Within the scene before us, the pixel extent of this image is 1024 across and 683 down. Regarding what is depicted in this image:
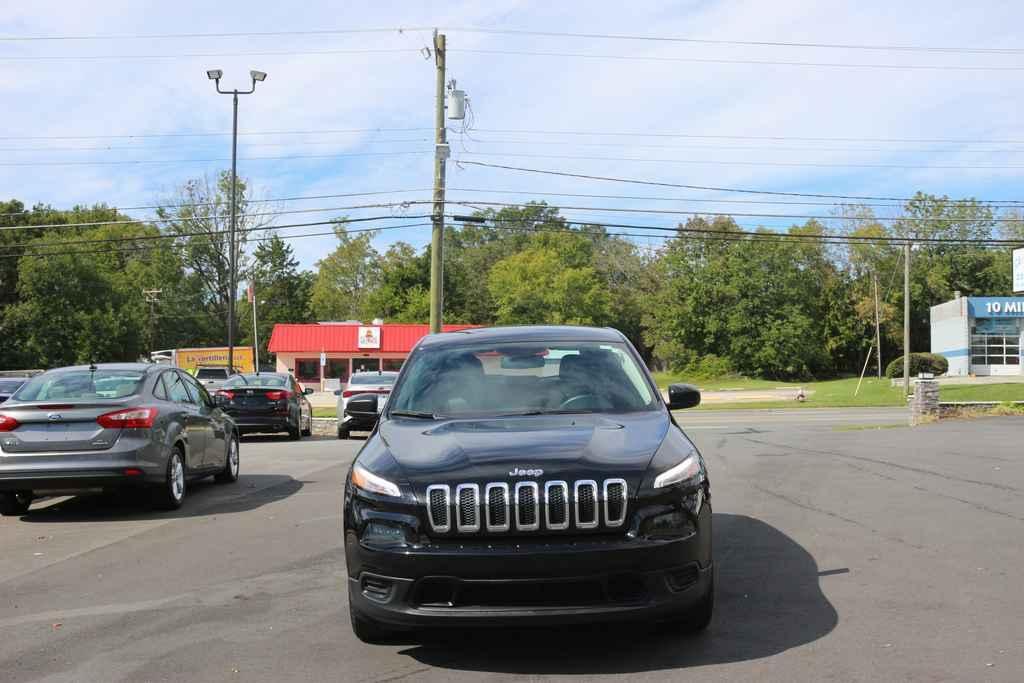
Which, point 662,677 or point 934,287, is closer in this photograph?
point 662,677

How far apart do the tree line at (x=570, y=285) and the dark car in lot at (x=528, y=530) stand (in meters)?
66.1

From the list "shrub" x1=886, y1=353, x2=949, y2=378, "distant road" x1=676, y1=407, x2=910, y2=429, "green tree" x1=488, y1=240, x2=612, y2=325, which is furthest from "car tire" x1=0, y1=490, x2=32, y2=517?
"green tree" x1=488, y1=240, x2=612, y2=325

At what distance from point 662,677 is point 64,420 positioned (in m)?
7.24

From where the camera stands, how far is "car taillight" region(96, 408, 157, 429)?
10070mm

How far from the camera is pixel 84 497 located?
12094 millimetres

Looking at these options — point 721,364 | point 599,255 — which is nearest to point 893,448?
point 721,364

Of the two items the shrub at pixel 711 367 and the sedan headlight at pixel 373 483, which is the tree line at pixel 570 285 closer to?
the shrub at pixel 711 367

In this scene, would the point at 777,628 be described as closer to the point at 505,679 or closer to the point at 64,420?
the point at 505,679

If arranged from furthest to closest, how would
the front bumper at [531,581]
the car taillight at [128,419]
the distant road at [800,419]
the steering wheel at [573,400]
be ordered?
the distant road at [800,419] → the car taillight at [128,419] → the steering wheel at [573,400] → the front bumper at [531,581]

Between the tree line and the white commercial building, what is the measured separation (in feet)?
21.5

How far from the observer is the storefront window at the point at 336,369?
2776 inches

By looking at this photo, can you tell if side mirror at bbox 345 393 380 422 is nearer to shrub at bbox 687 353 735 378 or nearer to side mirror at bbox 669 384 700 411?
side mirror at bbox 669 384 700 411

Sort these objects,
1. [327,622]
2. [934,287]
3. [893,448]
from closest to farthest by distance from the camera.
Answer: [327,622] → [893,448] → [934,287]

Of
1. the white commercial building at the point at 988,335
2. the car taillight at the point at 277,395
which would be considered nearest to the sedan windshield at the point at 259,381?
the car taillight at the point at 277,395
